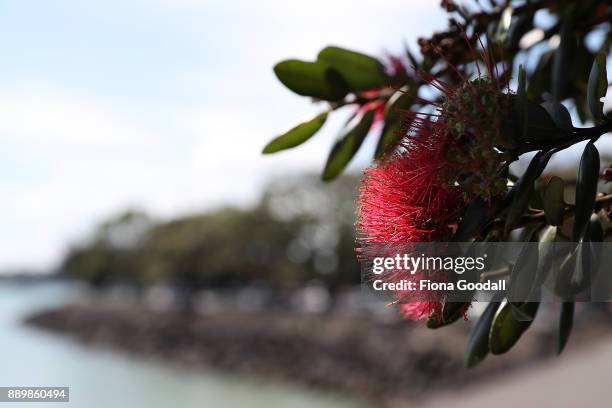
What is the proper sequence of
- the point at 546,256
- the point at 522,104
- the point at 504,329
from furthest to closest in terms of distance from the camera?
the point at 504,329 < the point at 546,256 < the point at 522,104

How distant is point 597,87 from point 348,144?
1.26 feet

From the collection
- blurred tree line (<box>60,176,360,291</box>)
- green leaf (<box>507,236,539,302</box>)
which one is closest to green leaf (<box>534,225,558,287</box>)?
green leaf (<box>507,236,539,302</box>)

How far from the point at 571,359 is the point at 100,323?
15.8 m

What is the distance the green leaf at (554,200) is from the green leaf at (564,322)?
0.18 meters

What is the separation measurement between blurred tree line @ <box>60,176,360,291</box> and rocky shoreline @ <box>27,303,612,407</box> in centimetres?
143

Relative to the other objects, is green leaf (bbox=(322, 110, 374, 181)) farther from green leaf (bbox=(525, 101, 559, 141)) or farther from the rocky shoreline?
the rocky shoreline

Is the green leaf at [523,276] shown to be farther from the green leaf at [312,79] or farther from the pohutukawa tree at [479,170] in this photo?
the green leaf at [312,79]

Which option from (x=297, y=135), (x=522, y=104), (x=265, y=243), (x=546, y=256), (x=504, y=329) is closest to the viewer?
(x=522, y=104)

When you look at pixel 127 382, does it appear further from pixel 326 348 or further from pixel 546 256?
pixel 546 256

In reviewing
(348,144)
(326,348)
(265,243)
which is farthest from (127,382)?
(348,144)

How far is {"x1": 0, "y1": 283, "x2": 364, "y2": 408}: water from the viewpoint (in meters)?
10.6

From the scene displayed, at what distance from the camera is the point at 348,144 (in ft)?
2.83

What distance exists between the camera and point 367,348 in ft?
39.5

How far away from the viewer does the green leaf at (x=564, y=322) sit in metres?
0.72
